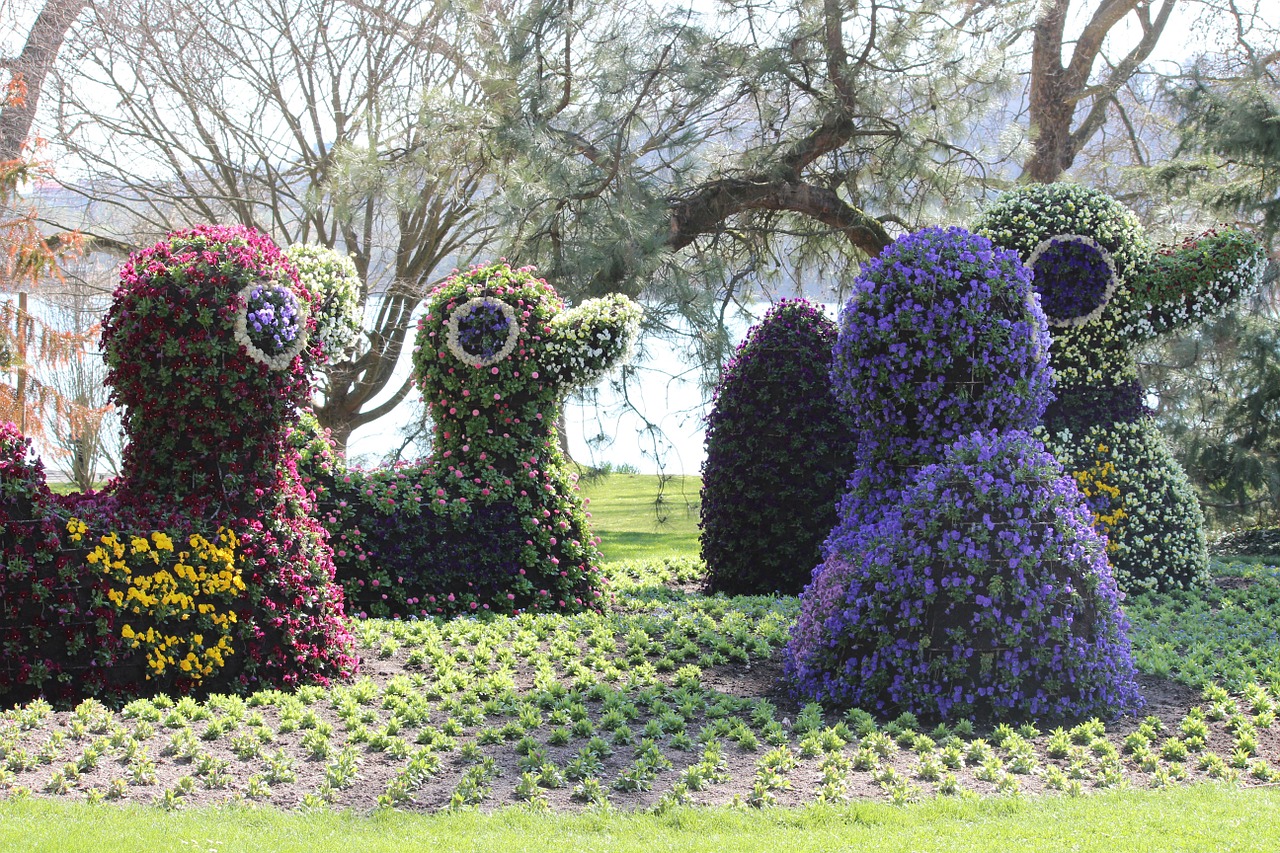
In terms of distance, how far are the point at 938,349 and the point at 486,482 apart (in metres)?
3.22

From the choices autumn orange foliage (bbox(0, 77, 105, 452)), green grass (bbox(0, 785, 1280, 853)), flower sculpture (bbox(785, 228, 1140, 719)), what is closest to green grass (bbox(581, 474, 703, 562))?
autumn orange foliage (bbox(0, 77, 105, 452))

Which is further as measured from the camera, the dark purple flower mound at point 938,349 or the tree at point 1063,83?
the tree at point 1063,83

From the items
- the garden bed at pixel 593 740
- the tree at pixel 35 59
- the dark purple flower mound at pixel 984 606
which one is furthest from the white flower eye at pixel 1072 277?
the tree at pixel 35 59

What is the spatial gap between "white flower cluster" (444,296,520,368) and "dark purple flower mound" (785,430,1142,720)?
121 inches

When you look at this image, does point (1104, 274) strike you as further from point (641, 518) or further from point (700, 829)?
point (641, 518)

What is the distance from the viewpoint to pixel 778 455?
8.29 meters

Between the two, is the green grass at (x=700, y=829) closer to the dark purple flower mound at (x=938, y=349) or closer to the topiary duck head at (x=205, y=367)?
the topiary duck head at (x=205, y=367)

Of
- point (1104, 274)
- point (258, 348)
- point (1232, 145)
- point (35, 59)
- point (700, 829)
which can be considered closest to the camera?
point (700, 829)

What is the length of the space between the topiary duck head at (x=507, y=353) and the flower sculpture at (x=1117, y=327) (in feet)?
9.91

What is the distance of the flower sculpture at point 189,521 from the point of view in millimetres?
5156

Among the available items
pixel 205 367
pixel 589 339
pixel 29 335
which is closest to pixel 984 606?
pixel 589 339

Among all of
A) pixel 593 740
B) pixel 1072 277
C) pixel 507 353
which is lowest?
pixel 593 740

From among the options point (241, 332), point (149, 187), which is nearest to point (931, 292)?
point (241, 332)

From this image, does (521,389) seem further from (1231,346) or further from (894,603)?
(1231,346)
